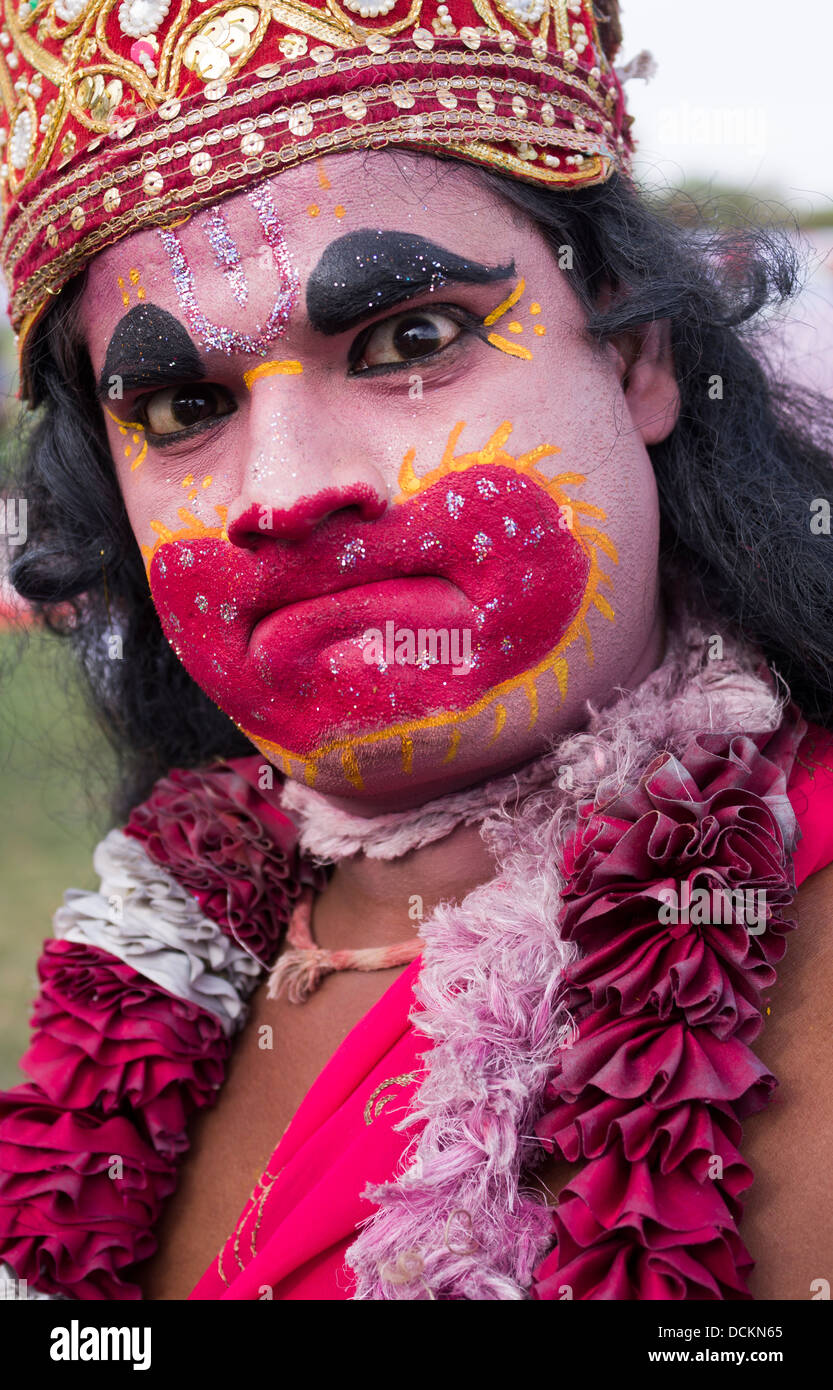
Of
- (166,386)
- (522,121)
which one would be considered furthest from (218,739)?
(522,121)

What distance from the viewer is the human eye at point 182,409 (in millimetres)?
1979

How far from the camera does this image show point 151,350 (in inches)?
→ 76.0

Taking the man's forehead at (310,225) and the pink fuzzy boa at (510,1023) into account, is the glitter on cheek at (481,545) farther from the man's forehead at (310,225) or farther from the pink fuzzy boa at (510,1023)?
the man's forehead at (310,225)

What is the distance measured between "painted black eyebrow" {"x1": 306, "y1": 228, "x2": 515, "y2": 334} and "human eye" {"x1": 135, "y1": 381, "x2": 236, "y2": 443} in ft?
0.77

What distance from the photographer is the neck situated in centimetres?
203

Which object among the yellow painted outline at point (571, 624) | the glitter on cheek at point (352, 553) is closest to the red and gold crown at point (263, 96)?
the yellow painted outline at point (571, 624)

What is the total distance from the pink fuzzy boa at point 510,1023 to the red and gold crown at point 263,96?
0.87 m

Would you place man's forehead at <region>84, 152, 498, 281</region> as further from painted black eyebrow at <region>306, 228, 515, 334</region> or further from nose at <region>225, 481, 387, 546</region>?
nose at <region>225, 481, 387, 546</region>

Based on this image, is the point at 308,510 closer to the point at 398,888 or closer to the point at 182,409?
the point at 182,409

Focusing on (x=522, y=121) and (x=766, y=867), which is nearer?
(x=766, y=867)

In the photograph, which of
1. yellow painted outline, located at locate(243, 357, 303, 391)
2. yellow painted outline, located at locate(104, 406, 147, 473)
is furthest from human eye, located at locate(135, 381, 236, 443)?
yellow painted outline, located at locate(243, 357, 303, 391)

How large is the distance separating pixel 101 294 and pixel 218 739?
113 centimetres

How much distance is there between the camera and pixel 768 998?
5.55 ft
